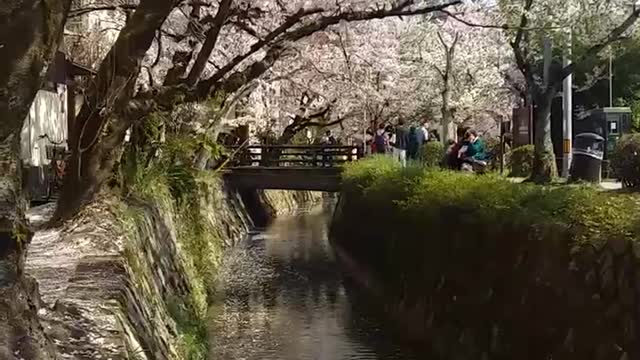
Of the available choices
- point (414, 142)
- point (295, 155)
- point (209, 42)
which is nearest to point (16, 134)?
point (209, 42)

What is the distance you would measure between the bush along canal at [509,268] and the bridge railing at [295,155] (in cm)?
1500

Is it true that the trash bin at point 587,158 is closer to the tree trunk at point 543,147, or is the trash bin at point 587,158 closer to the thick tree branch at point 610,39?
the thick tree branch at point 610,39

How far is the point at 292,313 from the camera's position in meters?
16.2

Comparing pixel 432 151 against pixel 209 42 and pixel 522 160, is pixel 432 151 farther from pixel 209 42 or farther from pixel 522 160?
pixel 209 42

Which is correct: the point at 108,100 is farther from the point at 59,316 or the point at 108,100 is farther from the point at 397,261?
the point at 397,261

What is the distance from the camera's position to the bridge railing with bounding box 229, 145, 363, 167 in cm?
3183

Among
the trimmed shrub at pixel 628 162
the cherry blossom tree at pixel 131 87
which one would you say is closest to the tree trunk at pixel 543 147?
the cherry blossom tree at pixel 131 87

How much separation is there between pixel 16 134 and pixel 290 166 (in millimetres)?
27533

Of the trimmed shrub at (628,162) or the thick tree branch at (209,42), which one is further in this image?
the thick tree branch at (209,42)

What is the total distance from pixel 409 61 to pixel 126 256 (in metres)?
32.3

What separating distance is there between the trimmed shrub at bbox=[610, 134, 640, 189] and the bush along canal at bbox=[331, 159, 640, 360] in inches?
65.0

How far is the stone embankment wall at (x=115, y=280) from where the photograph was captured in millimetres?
6750

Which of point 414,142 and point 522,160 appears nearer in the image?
point 522,160

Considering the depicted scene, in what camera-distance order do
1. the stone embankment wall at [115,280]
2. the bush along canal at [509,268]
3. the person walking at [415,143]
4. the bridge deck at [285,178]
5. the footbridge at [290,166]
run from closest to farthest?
1. the stone embankment wall at [115,280]
2. the bush along canal at [509,268]
3. the person walking at [415,143]
4. the bridge deck at [285,178]
5. the footbridge at [290,166]
